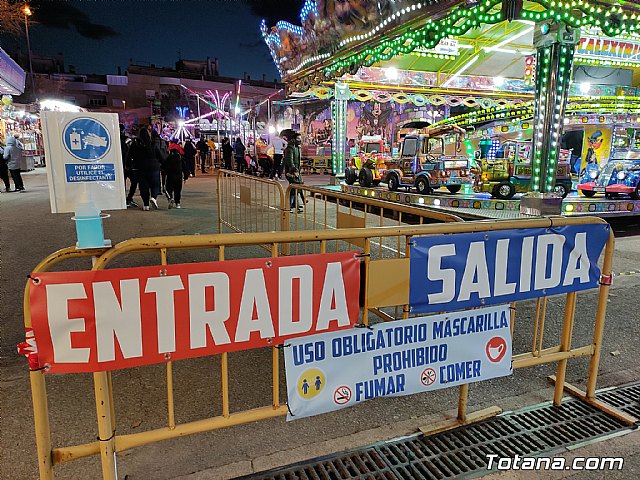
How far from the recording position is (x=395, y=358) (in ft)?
9.12

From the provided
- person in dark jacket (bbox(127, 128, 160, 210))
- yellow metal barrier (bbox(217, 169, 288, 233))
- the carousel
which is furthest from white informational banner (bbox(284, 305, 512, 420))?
person in dark jacket (bbox(127, 128, 160, 210))

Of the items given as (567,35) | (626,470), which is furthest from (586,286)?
(567,35)

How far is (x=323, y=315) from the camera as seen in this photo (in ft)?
8.39

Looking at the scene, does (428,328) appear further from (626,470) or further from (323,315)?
(626,470)

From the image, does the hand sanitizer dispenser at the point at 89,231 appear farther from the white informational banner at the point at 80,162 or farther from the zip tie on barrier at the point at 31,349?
the white informational banner at the point at 80,162

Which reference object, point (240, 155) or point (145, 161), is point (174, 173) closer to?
point (145, 161)

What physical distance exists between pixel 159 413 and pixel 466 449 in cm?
216

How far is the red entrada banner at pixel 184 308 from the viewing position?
2078mm

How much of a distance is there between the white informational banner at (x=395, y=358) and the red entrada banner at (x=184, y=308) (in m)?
0.16

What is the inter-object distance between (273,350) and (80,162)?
2134 millimetres

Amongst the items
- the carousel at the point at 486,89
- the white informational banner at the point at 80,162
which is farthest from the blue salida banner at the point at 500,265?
the carousel at the point at 486,89

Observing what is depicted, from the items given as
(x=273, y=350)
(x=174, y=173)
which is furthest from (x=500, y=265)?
(x=174, y=173)

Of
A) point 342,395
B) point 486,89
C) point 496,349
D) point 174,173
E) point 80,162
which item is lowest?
point 342,395

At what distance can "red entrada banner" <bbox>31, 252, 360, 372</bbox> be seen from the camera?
2.08 metres
